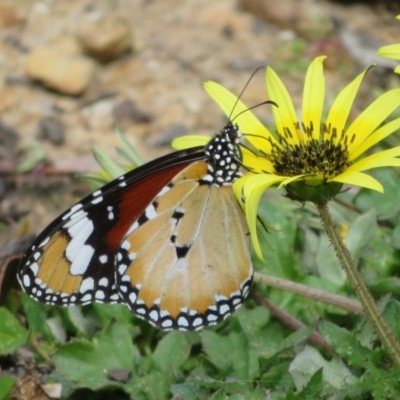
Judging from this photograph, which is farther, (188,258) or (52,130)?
(52,130)

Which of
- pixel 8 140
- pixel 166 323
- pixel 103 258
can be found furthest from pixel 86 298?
pixel 8 140

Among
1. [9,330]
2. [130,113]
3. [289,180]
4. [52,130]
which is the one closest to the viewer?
[289,180]

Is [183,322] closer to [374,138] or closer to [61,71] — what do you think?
[374,138]

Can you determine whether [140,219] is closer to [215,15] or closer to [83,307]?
[83,307]

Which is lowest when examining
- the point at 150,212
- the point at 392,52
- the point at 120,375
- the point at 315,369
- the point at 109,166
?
the point at 120,375

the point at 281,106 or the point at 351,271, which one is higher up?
the point at 281,106

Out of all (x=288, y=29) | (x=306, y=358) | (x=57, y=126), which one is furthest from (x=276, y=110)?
(x=288, y=29)
